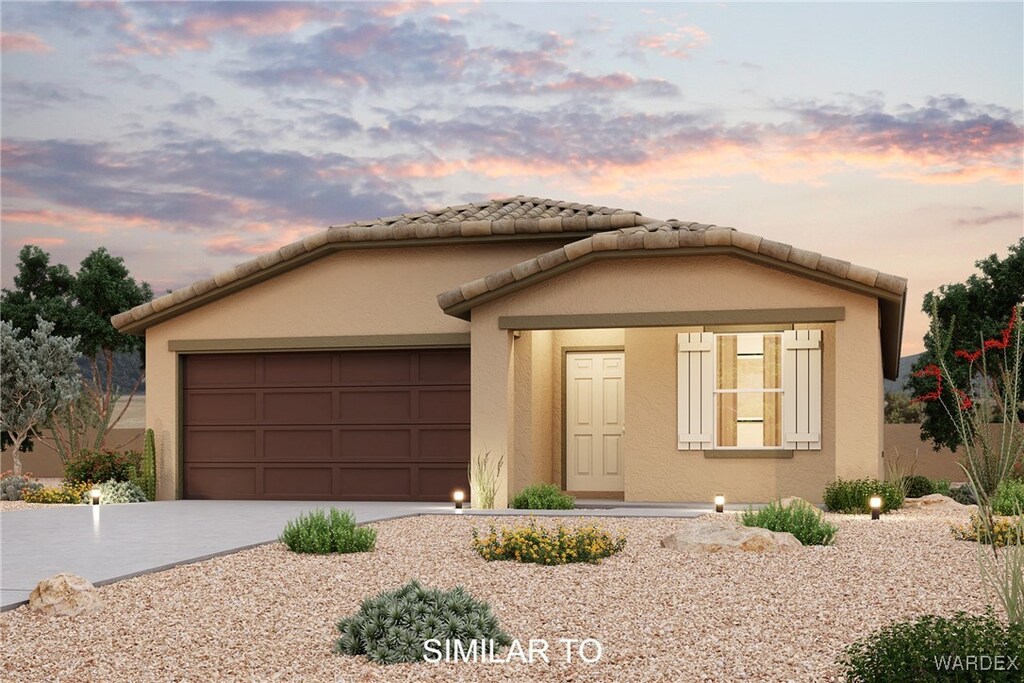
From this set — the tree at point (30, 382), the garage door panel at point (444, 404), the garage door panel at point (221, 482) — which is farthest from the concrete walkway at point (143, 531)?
the tree at point (30, 382)

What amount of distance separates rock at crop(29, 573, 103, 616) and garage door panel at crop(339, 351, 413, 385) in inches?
378

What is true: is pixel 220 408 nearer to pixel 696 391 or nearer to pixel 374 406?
pixel 374 406

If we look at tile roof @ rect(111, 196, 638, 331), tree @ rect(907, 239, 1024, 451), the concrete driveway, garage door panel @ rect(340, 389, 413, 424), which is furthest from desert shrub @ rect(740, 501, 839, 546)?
tree @ rect(907, 239, 1024, 451)

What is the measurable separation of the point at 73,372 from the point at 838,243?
16618 millimetres

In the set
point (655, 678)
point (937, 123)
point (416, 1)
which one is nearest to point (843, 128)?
point (937, 123)

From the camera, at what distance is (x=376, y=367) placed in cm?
1739

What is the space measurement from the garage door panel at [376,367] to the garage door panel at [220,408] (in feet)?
5.60

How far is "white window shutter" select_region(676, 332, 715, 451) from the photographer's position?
609 inches

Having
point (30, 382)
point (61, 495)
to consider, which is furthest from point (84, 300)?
point (61, 495)

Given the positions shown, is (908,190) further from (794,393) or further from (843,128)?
(794,393)

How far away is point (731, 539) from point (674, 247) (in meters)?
5.58

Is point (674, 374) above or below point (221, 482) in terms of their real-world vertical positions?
above

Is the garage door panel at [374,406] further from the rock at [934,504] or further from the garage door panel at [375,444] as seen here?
the rock at [934,504]

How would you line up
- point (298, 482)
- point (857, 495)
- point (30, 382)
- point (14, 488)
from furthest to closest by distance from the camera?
1. point (30, 382)
2. point (14, 488)
3. point (298, 482)
4. point (857, 495)
